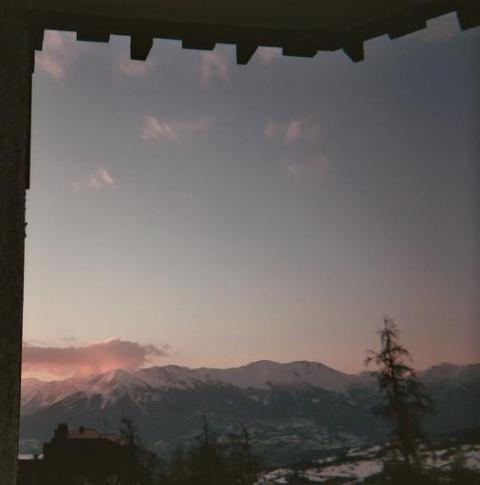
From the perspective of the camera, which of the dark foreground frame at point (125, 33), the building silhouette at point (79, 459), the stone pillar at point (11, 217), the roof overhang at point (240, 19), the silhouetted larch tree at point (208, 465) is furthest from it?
the silhouetted larch tree at point (208, 465)

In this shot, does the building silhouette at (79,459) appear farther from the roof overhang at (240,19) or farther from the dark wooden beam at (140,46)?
the roof overhang at (240,19)

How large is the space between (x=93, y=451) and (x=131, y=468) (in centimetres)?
376

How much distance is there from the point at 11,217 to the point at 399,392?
41206mm

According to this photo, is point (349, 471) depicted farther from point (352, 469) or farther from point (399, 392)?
point (399, 392)

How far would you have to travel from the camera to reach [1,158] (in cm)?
357

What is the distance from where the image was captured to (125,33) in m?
4.38

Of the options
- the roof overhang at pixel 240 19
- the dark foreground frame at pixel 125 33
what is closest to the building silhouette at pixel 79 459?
the dark foreground frame at pixel 125 33

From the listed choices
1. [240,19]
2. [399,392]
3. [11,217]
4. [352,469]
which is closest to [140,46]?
[240,19]

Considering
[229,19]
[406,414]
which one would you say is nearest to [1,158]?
[229,19]

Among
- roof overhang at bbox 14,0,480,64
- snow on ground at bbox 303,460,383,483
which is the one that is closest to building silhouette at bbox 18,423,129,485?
roof overhang at bbox 14,0,480,64

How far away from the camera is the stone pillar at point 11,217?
3449mm

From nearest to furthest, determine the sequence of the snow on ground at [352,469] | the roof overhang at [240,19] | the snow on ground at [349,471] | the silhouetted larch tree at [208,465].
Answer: the roof overhang at [240,19] < the silhouetted larch tree at [208,465] < the snow on ground at [352,469] < the snow on ground at [349,471]

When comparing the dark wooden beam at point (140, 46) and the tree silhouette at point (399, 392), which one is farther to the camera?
Result: the tree silhouette at point (399, 392)

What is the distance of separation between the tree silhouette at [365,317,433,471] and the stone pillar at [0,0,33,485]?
121 ft
